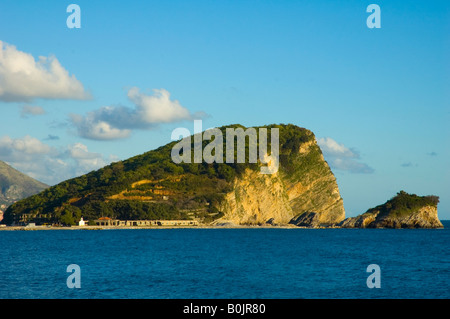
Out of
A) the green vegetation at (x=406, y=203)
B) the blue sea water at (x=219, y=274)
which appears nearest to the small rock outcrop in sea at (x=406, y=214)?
the green vegetation at (x=406, y=203)

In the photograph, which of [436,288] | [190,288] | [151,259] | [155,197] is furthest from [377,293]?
[155,197]

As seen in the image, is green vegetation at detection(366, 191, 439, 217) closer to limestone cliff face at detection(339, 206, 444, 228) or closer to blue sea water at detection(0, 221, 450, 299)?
limestone cliff face at detection(339, 206, 444, 228)

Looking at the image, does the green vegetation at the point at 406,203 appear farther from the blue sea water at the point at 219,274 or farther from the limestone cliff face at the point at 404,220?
the blue sea water at the point at 219,274

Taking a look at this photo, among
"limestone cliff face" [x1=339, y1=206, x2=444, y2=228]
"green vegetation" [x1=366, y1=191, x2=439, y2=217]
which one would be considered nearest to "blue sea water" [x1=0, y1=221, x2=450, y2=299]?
"limestone cliff face" [x1=339, y1=206, x2=444, y2=228]

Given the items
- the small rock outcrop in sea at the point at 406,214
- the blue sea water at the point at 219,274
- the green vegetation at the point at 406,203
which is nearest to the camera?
the blue sea water at the point at 219,274

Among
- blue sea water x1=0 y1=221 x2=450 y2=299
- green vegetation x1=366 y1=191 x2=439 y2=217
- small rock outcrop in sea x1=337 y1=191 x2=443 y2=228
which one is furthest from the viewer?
green vegetation x1=366 y1=191 x2=439 y2=217

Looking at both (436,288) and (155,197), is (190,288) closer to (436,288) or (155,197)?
(436,288)

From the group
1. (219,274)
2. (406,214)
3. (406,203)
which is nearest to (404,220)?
(406,214)

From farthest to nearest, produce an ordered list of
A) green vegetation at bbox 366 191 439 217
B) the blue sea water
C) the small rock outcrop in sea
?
green vegetation at bbox 366 191 439 217, the small rock outcrop in sea, the blue sea water

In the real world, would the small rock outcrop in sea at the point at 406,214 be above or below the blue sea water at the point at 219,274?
above
